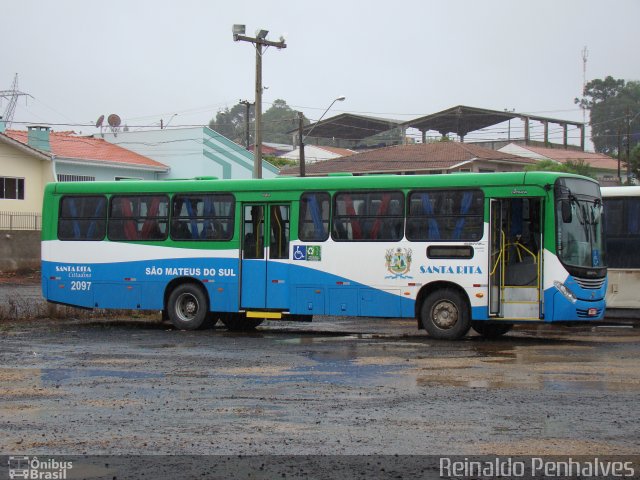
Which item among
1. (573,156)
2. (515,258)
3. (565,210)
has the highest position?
(573,156)

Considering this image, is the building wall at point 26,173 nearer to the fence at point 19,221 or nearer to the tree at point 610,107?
the fence at point 19,221

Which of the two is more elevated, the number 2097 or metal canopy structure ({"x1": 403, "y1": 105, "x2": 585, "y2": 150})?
metal canopy structure ({"x1": 403, "y1": 105, "x2": 585, "y2": 150})

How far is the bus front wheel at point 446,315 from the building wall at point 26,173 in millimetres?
32426

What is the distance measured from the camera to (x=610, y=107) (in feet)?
359

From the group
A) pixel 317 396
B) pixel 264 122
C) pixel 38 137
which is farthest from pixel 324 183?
pixel 264 122

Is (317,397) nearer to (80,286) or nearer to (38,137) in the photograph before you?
(80,286)

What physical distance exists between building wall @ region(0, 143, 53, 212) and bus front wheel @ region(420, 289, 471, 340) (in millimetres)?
32426

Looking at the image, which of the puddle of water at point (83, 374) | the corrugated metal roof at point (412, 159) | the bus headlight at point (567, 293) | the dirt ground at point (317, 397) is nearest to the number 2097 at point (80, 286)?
the dirt ground at point (317, 397)

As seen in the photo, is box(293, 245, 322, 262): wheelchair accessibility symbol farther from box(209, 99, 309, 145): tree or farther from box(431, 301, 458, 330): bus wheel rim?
box(209, 99, 309, 145): tree

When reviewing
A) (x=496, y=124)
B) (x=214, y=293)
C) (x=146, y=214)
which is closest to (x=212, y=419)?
(x=214, y=293)

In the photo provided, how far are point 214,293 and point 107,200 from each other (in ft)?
11.9

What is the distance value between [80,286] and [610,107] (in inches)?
3806

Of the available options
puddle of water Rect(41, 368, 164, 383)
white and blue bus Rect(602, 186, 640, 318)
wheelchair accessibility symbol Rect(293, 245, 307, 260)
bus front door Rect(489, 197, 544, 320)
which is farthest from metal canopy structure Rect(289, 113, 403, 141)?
puddle of water Rect(41, 368, 164, 383)

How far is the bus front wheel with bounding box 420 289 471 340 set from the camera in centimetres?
1836
